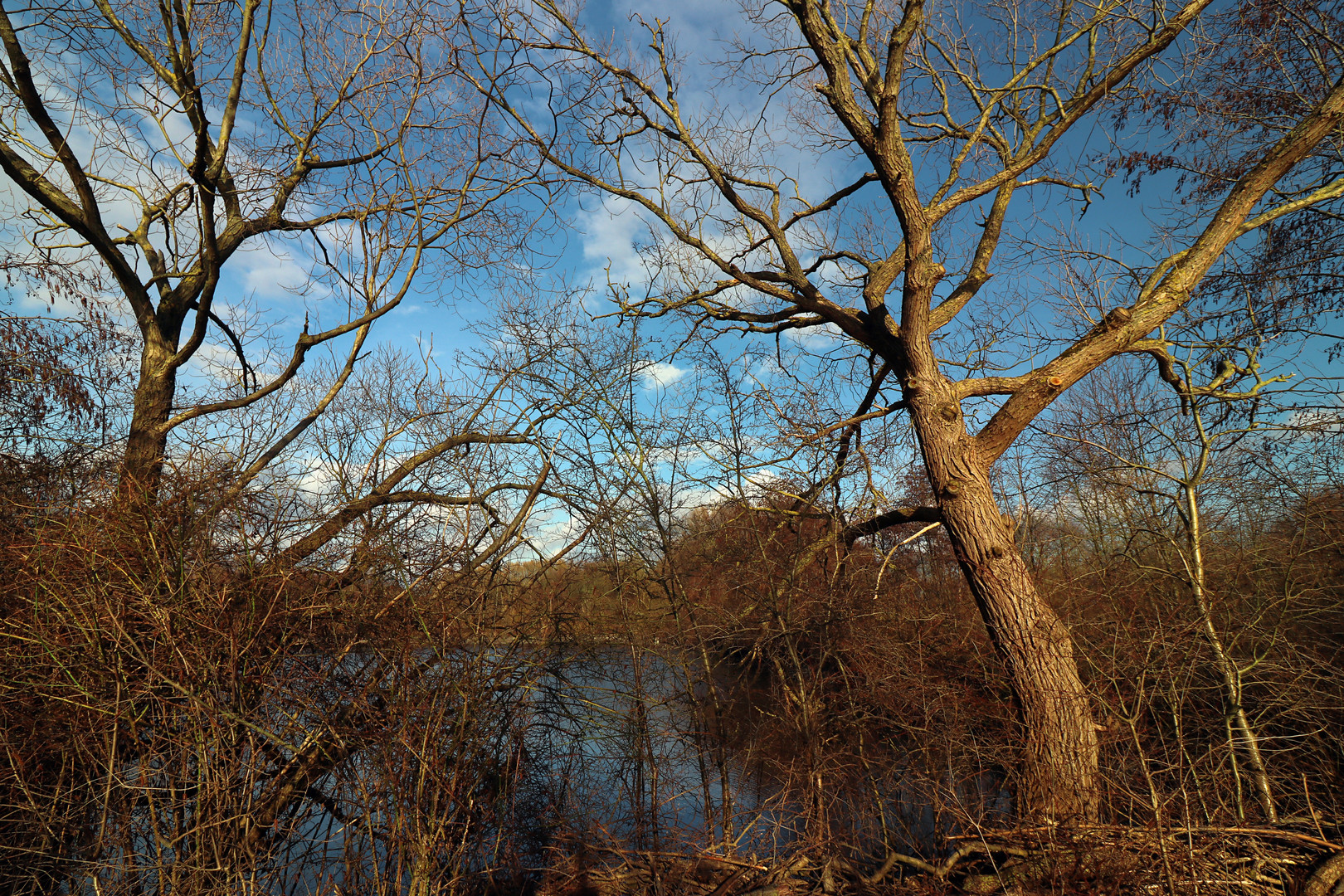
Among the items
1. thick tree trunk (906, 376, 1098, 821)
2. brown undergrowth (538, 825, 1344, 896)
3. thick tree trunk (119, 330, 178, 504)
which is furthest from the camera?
thick tree trunk (119, 330, 178, 504)

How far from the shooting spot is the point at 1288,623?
686 centimetres

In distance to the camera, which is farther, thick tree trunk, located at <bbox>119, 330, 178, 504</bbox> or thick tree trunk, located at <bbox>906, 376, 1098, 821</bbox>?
thick tree trunk, located at <bbox>119, 330, 178, 504</bbox>

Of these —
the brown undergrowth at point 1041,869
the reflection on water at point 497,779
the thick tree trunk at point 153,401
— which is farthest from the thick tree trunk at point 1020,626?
the thick tree trunk at point 153,401

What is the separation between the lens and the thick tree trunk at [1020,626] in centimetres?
502

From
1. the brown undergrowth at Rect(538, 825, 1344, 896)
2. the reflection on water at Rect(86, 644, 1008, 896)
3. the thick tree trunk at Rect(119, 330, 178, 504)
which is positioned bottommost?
the brown undergrowth at Rect(538, 825, 1344, 896)

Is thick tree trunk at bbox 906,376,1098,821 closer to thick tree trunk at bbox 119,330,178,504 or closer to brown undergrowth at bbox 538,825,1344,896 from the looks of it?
brown undergrowth at bbox 538,825,1344,896

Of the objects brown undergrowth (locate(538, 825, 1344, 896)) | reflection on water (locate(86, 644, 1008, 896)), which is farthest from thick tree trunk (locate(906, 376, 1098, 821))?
reflection on water (locate(86, 644, 1008, 896))

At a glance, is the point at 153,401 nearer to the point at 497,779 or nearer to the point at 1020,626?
the point at 497,779

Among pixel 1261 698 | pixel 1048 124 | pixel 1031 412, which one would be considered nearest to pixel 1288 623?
pixel 1261 698

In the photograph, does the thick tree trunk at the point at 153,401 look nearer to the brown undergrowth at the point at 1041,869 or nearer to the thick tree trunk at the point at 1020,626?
the brown undergrowth at the point at 1041,869

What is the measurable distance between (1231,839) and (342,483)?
301 inches

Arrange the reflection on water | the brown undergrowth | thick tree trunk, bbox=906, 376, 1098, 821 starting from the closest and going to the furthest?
1. the brown undergrowth
2. the reflection on water
3. thick tree trunk, bbox=906, 376, 1098, 821

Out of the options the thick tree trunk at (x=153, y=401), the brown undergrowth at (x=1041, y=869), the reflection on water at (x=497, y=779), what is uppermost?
the thick tree trunk at (x=153, y=401)

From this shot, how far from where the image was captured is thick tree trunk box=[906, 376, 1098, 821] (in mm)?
5016
